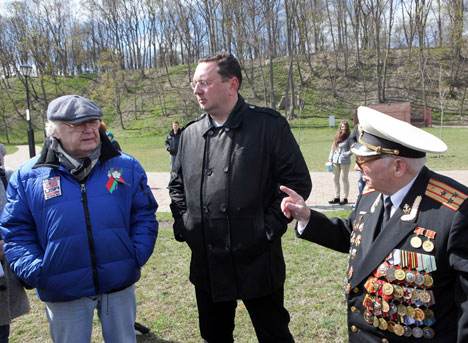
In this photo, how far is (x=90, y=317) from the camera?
2.43 metres

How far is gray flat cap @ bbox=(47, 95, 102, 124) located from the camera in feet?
7.60

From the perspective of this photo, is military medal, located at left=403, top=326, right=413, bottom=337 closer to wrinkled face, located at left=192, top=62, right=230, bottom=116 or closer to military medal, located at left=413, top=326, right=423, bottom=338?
military medal, located at left=413, top=326, right=423, bottom=338

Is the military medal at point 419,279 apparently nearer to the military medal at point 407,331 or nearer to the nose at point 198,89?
the military medal at point 407,331

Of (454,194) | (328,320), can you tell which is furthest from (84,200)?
(328,320)

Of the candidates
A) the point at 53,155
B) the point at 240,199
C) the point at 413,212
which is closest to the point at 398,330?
the point at 413,212

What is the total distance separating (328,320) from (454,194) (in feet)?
7.75

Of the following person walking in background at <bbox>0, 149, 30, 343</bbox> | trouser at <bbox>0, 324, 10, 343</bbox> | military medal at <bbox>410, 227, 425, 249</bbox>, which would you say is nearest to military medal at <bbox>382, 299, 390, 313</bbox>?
military medal at <bbox>410, 227, 425, 249</bbox>

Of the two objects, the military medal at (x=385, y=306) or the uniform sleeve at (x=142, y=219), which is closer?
the military medal at (x=385, y=306)

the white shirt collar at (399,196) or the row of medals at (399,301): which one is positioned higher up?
the white shirt collar at (399,196)

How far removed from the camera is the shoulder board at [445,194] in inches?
66.2

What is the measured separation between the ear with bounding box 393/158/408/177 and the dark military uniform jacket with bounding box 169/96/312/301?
769 millimetres

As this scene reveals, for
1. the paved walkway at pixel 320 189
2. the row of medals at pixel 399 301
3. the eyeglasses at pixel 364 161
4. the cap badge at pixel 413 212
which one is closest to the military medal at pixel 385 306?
the row of medals at pixel 399 301

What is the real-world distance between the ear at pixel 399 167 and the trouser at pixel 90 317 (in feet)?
6.16

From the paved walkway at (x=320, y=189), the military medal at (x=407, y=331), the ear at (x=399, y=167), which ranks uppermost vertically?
the ear at (x=399, y=167)
